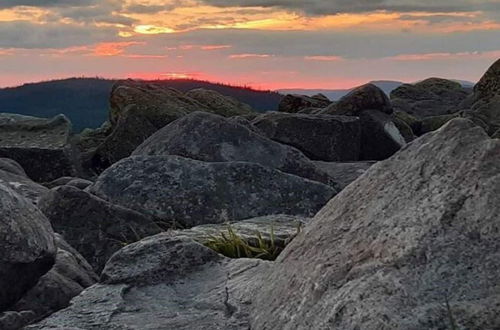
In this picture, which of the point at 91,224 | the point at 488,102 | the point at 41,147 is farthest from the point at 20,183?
the point at 488,102

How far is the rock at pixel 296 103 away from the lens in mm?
31625

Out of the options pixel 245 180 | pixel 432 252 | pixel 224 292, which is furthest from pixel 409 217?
pixel 245 180

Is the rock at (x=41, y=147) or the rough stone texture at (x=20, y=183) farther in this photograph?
the rock at (x=41, y=147)

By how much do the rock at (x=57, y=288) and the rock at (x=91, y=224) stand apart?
1.71 m

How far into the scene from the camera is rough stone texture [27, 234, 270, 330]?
23.0ft

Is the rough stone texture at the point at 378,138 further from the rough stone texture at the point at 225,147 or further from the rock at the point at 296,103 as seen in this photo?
the rough stone texture at the point at 225,147

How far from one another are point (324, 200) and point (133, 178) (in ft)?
9.50

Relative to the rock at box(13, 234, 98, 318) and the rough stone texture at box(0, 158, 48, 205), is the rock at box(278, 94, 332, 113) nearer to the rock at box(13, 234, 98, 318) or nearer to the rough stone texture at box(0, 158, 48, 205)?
the rough stone texture at box(0, 158, 48, 205)

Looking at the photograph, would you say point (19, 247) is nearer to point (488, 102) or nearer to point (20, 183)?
point (20, 183)

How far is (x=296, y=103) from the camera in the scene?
31.9 meters

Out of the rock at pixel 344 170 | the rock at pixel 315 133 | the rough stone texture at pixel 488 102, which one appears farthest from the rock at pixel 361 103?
the rock at pixel 344 170

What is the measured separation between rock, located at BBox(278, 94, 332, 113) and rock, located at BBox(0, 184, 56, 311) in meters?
23.8

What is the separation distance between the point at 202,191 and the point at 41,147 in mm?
10529

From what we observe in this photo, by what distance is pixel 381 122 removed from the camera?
2455 cm
